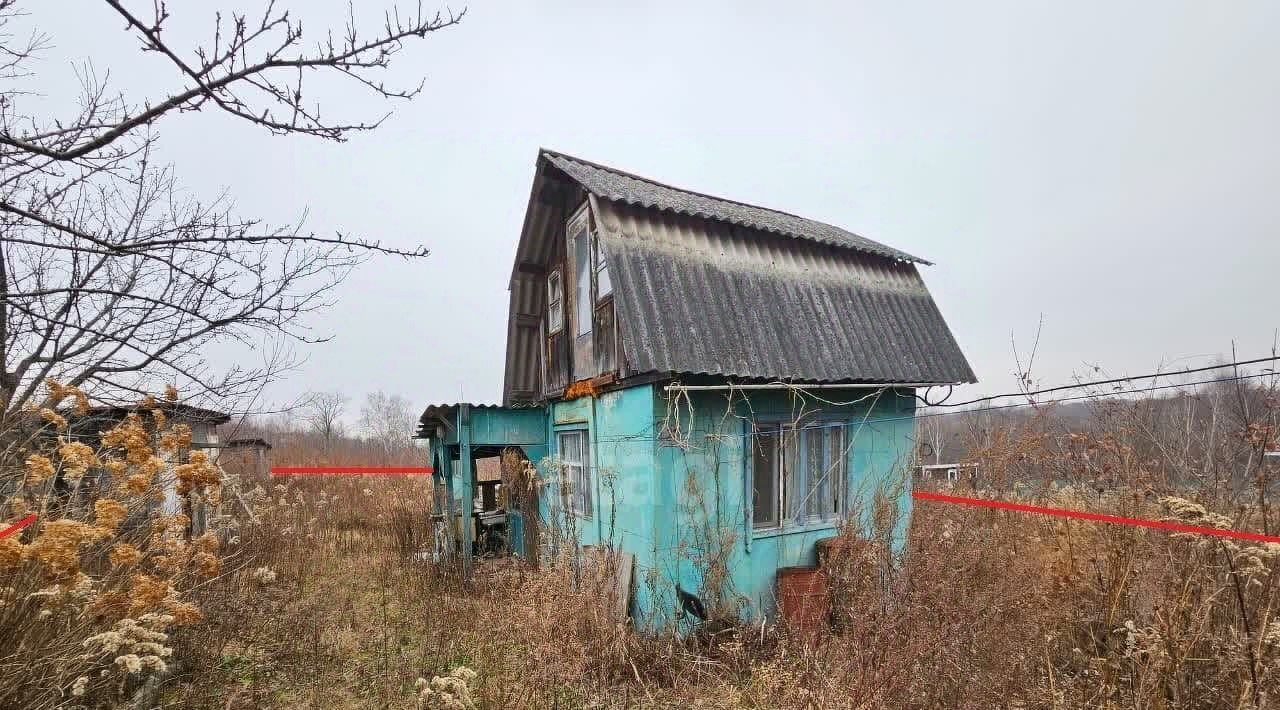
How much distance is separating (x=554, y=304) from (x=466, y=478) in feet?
10.4

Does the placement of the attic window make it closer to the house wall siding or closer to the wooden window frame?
the house wall siding

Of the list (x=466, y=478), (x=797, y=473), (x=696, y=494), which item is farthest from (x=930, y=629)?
(x=466, y=478)

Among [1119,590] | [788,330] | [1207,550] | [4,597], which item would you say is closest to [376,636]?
[4,597]

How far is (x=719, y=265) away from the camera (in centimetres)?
723

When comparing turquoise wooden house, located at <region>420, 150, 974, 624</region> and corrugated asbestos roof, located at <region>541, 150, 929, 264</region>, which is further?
corrugated asbestos roof, located at <region>541, 150, 929, 264</region>

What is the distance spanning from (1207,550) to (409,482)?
18.1 m

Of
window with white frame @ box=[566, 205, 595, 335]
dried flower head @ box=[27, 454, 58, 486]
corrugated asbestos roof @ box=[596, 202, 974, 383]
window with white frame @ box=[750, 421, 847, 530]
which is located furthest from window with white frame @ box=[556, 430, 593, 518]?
dried flower head @ box=[27, 454, 58, 486]

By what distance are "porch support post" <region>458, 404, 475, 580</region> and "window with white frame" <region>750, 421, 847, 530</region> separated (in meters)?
4.37

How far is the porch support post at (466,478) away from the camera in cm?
822

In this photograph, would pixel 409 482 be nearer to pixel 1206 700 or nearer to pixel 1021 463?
pixel 1021 463

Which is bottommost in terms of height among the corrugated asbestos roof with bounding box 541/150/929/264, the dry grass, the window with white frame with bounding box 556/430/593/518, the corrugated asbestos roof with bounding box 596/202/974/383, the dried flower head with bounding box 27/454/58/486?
the dry grass

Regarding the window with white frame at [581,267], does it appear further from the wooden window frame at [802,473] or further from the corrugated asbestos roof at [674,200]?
the wooden window frame at [802,473]

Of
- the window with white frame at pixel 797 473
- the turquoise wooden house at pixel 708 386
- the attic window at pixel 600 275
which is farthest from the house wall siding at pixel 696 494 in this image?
the attic window at pixel 600 275

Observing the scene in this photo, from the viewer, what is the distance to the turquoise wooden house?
6125 millimetres
